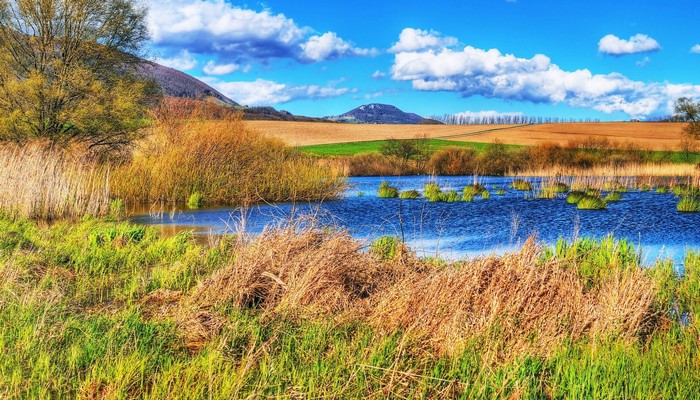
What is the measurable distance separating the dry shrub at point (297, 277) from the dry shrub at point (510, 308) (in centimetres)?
57

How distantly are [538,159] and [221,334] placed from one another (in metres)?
48.8

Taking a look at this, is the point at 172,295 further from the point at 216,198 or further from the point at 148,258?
the point at 216,198

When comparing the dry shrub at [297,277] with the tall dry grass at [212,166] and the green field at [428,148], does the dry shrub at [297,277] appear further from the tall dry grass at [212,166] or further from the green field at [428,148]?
the green field at [428,148]

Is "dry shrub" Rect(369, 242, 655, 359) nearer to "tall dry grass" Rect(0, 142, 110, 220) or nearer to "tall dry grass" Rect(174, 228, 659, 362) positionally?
"tall dry grass" Rect(174, 228, 659, 362)

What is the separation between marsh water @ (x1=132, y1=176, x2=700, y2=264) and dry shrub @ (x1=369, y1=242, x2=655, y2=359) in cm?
433

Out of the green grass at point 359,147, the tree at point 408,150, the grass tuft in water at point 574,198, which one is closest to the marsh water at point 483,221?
the grass tuft in water at point 574,198

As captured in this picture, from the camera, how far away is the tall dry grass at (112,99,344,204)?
24078mm

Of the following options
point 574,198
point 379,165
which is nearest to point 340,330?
point 574,198

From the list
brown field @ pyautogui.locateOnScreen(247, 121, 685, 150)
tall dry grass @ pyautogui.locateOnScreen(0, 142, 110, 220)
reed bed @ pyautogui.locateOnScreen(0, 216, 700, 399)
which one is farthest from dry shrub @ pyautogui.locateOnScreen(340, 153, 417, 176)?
reed bed @ pyautogui.locateOnScreen(0, 216, 700, 399)

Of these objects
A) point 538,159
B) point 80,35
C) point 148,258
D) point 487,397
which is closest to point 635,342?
point 487,397

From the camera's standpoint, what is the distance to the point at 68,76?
106 feet

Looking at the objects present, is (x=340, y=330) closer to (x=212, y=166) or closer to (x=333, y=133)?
(x=212, y=166)

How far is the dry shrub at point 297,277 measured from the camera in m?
6.66

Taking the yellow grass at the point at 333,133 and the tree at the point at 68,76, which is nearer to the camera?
the tree at the point at 68,76
